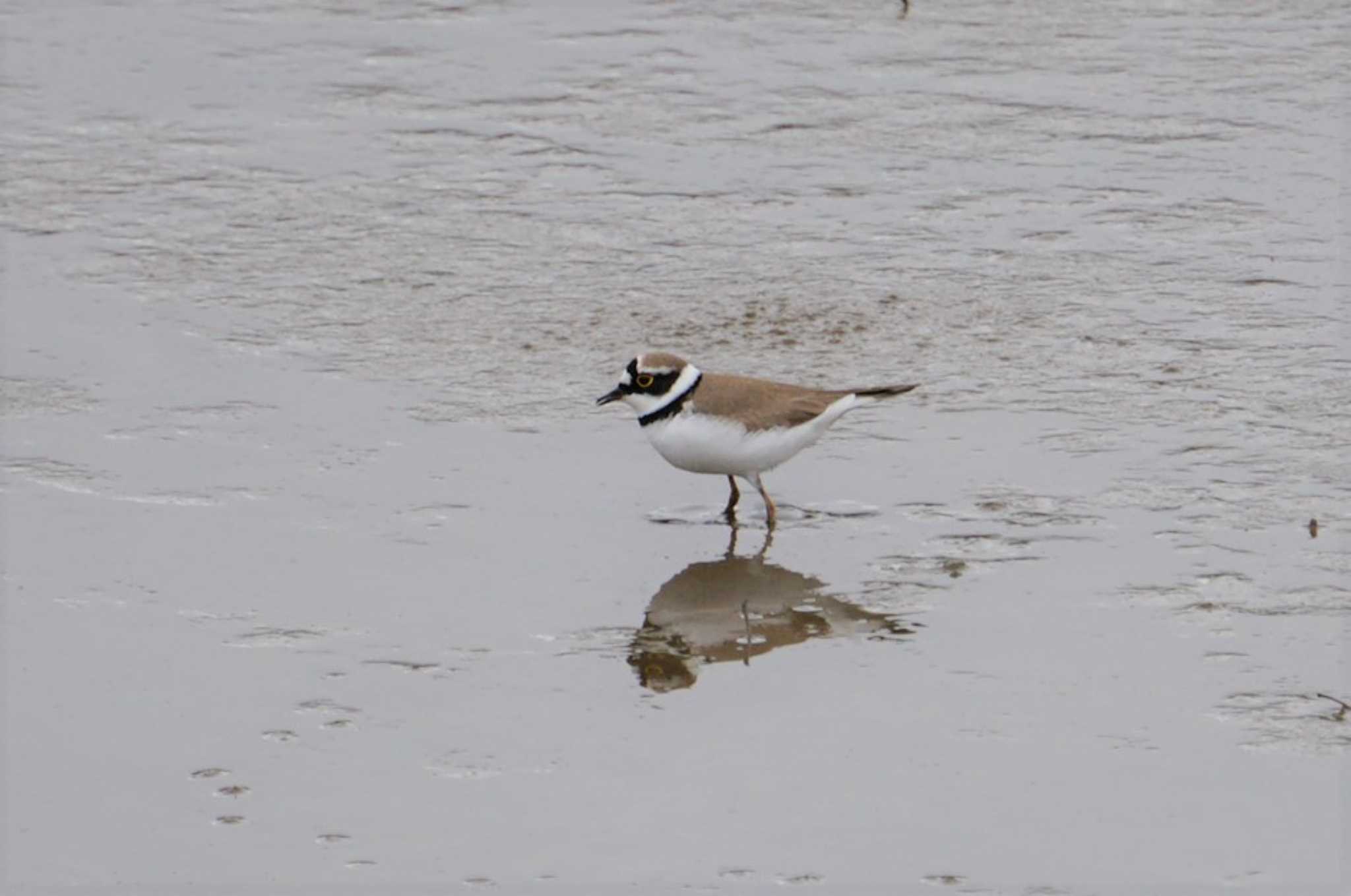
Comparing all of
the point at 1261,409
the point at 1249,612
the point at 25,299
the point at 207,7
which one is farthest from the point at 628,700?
the point at 207,7

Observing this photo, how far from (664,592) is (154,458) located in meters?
2.47

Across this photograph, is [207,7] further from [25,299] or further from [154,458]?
[154,458]

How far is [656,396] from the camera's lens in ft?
30.7

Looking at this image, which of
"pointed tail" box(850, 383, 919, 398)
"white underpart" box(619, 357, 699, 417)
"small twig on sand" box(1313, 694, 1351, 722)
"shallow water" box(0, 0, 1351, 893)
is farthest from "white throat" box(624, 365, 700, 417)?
"small twig on sand" box(1313, 694, 1351, 722)

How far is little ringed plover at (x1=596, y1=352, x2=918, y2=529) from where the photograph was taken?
916 centimetres

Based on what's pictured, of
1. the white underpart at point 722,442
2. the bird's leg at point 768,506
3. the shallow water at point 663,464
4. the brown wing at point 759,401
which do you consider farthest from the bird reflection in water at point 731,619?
the brown wing at point 759,401

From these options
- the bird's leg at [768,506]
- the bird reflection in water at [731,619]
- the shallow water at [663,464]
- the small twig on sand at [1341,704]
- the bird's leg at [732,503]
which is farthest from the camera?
the bird's leg at [732,503]

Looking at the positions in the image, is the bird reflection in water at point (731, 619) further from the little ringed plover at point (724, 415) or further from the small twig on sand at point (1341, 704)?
the small twig on sand at point (1341, 704)

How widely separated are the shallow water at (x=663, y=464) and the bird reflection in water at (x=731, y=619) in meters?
0.03

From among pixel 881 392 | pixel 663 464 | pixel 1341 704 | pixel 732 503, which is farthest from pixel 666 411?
pixel 1341 704

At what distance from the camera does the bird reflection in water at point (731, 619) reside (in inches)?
314

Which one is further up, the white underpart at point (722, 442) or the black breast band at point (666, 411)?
the black breast band at point (666, 411)

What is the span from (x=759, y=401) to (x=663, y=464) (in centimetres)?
85

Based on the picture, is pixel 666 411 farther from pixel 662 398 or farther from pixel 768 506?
pixel 768 506
